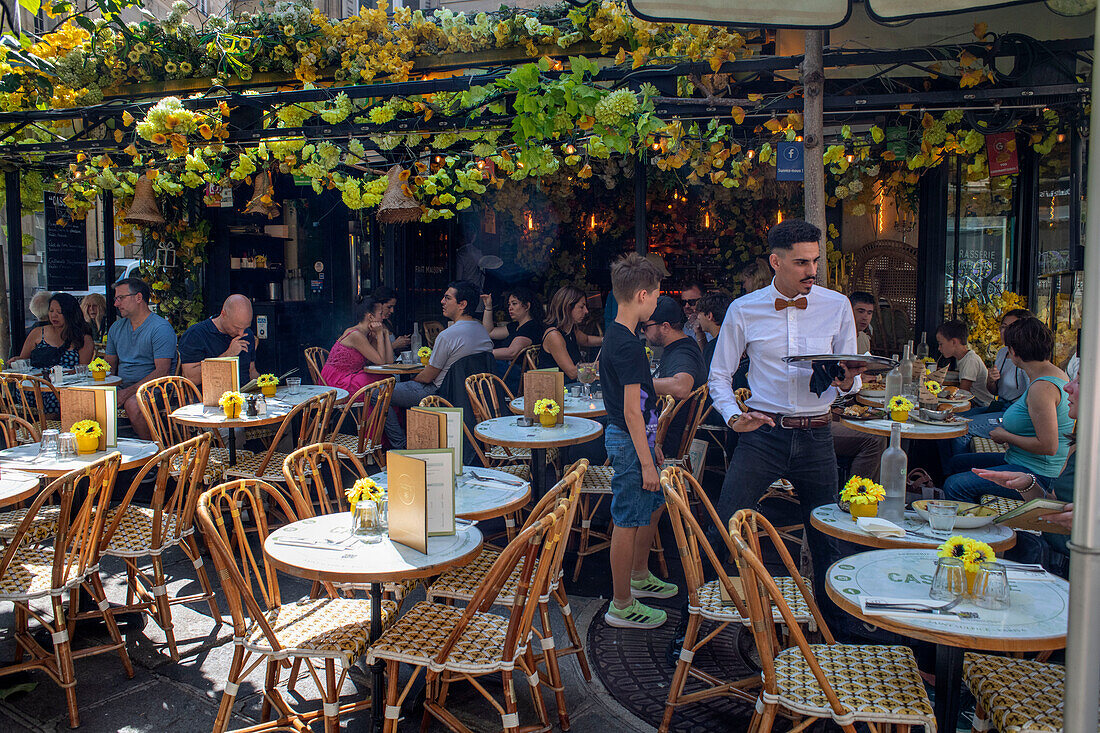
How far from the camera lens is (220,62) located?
785 centimetres

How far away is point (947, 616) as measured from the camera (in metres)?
2.16

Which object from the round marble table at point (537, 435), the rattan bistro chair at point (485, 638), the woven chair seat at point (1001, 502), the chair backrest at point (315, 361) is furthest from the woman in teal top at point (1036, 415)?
the chair backrest at point (315, 361)

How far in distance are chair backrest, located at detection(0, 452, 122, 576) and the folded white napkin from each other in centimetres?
301

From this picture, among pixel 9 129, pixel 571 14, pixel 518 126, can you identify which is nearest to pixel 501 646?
pixel 518 126

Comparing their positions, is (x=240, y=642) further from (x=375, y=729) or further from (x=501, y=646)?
(x=501, y=646)

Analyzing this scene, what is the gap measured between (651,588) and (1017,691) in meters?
2.12

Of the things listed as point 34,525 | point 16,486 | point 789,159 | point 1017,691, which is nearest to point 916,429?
point 789,159

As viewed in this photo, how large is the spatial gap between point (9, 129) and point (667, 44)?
6.70 meters

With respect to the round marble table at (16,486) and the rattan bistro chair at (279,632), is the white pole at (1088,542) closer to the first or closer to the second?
the rattan bistro chair at (279,632)

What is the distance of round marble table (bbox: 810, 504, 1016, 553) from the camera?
2.73 m

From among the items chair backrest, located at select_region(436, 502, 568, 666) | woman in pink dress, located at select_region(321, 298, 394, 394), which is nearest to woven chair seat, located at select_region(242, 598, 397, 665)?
chair backrest, located at select_region(436, 502, 568, 666)

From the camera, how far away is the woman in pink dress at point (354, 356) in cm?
687

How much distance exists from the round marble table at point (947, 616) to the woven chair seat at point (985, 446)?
139 inches

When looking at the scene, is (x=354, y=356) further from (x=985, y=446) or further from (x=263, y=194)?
(x=985, y=446)
